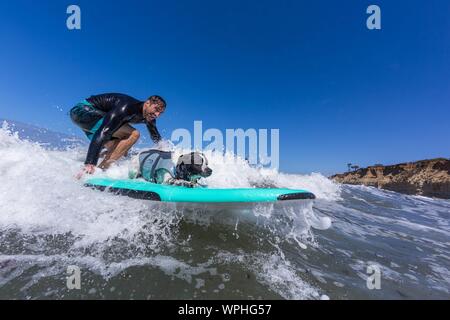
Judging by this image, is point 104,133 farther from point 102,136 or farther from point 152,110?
point 152,110

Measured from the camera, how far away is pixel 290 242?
3.96 meters

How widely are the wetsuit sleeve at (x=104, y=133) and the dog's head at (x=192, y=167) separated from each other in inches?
55.0

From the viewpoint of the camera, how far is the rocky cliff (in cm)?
2744

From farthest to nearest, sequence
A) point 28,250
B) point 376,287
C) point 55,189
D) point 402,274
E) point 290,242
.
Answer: point 55,189
point 290,242
point 402,274
point 28,250
point 376,287

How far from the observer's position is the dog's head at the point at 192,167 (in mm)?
4355

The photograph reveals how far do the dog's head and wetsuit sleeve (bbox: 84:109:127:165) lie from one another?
4.58 feet
